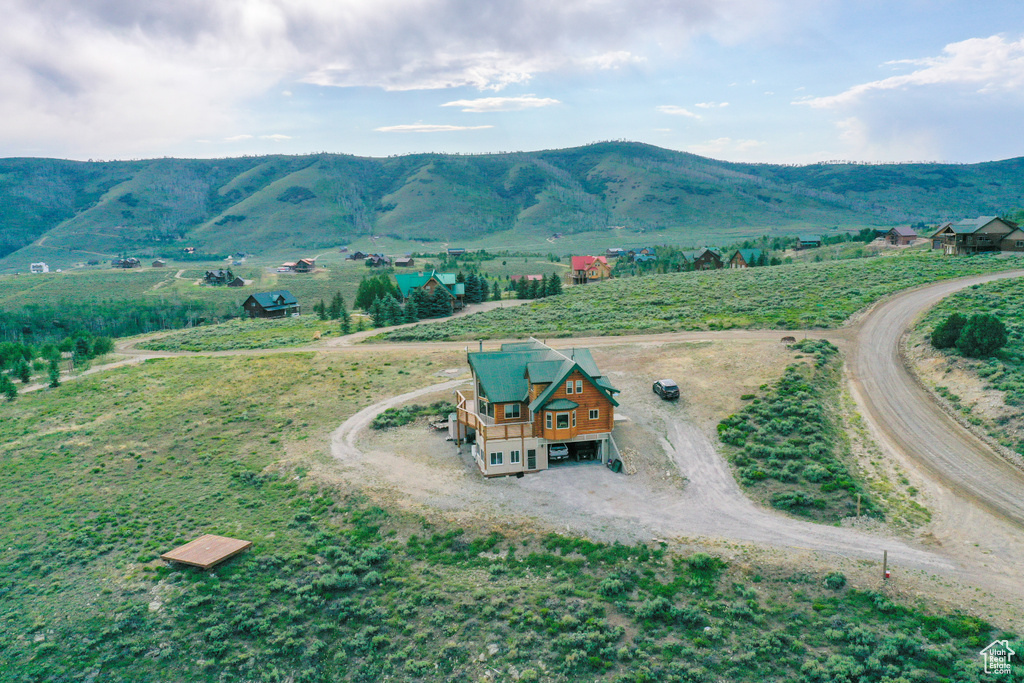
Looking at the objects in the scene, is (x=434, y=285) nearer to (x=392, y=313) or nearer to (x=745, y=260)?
(x=392, y=313)

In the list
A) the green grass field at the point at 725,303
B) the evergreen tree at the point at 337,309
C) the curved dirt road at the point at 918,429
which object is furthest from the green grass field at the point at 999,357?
the evergreen tree at the point at 337,309

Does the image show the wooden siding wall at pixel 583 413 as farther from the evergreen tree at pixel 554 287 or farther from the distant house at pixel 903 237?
the distant house at pixel 903 237

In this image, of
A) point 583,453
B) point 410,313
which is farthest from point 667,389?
point 410,313

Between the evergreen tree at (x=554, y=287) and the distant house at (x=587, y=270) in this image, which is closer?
the evergreen tree at (x=554, y=287)

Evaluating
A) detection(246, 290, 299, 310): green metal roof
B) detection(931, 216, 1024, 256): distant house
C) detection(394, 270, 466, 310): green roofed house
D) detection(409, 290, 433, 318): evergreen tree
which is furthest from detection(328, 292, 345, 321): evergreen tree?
detection(931, 216, 1024, 256): distant house

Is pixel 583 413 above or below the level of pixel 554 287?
below

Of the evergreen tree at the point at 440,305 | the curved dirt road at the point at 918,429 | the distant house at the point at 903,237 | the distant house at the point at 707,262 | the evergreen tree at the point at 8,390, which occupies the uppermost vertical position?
the distant house at the point at 903,237

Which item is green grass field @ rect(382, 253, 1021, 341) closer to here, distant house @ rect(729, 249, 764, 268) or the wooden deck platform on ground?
distant house @ rect(729, 249, 764, 268)
